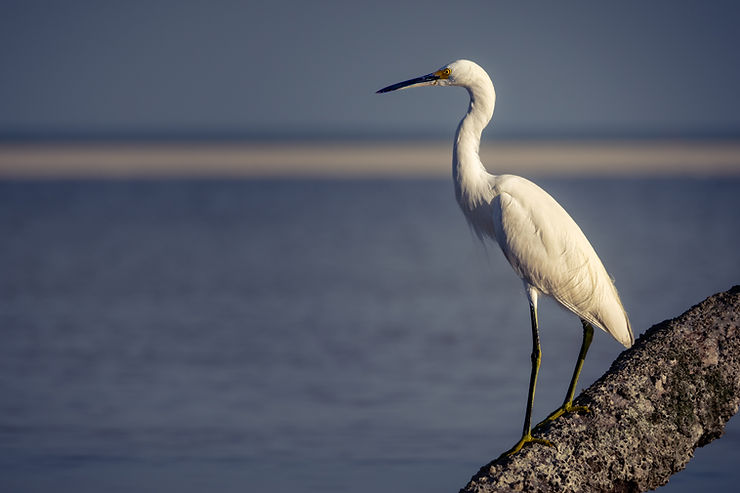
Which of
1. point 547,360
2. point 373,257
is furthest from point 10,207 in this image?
point 547,360

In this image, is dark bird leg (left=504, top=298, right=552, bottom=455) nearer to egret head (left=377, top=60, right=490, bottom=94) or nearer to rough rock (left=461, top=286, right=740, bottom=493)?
rough rock (left=461, top=286, right=740, bottom=493)

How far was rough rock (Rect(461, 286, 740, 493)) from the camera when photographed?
4668 mm

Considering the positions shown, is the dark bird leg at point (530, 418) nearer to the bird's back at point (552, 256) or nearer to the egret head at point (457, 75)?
the bird's back at point (552, 256)

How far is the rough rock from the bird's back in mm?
1275

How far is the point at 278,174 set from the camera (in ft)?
197

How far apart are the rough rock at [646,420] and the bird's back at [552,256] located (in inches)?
50.2

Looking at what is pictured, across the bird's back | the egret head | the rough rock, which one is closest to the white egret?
→ the bird's back

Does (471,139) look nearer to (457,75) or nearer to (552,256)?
(457,75)

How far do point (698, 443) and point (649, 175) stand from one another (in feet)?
161

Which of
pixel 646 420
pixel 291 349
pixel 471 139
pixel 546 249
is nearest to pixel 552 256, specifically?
pixel 546 249

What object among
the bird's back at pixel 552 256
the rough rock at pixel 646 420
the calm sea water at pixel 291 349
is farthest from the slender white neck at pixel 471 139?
the rough rock at pixel 646 420

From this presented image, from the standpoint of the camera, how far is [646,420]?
15.6ft

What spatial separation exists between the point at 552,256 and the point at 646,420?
1.69m

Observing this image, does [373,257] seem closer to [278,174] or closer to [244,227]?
[244,227]
